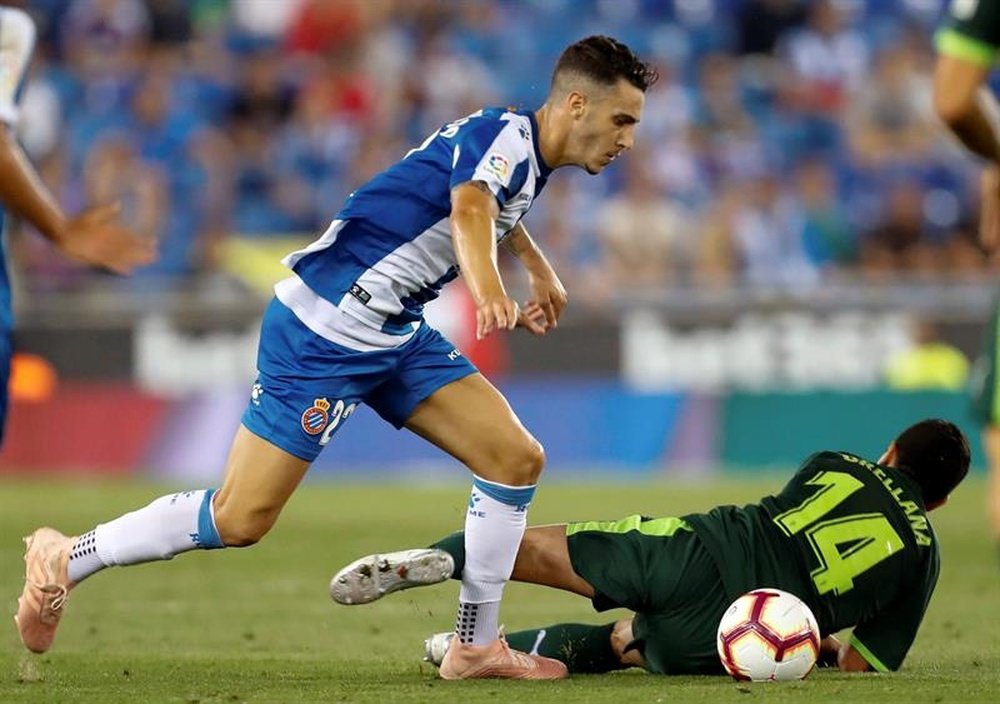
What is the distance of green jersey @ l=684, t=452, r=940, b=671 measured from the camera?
666 centimetres

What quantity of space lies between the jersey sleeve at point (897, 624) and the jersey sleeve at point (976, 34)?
2.18 metres

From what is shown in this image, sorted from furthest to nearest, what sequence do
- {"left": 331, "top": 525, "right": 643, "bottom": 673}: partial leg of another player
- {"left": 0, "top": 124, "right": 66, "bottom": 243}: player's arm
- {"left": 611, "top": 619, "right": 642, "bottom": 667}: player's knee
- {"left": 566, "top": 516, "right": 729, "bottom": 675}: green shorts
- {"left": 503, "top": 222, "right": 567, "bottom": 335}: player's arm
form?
{"left": 503, "top": 222, "right": 567, "bottom": 335}: player's arm < {"left": 611, "top": 619, "right": 642, "bottom": 667}: player's knee < {"left": 566, "top": 516, "right": 729, "bottom": 675}: green shorts < {"left": 331, "top": 525, "right": 643, "bottom": 673}: partial leg of another player < {"left": 0, "top": 124, "right": 66, "bottom": 243}: player's arm

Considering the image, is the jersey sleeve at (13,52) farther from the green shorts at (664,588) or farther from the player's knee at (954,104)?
the player's knee at (954,104)

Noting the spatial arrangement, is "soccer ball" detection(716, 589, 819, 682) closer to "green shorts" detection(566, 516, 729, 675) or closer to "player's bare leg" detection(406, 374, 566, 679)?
"green shorts" detection(566, 516, 729, 675)

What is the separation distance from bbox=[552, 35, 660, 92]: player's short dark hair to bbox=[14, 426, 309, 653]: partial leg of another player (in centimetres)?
172

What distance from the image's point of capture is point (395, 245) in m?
6.82

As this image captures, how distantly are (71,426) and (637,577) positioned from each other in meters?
12.7

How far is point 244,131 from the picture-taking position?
2077cm

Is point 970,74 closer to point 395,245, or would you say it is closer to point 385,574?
point 395,245

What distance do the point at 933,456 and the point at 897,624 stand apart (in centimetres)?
64

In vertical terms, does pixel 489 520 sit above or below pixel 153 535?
above

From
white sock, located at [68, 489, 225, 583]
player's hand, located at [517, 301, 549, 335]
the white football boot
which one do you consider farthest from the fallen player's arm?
white sock, located at [68, 489, 225, 583]

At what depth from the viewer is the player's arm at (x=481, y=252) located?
6.07 m

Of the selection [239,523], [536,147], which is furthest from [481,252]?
[239,523]
